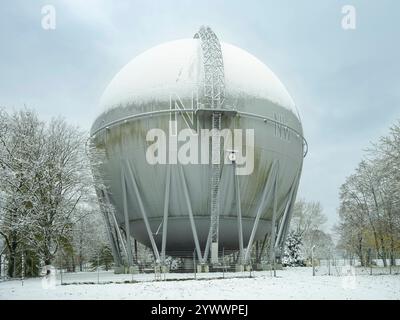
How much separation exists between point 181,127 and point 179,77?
3.08 meters

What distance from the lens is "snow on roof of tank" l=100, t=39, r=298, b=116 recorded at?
92.0 ft

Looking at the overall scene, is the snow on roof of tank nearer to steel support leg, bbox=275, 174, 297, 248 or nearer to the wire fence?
steel support leg, bbox=275, 174, 297, 248

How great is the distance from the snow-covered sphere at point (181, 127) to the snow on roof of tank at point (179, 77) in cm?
6

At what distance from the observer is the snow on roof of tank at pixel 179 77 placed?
28047 millimetres

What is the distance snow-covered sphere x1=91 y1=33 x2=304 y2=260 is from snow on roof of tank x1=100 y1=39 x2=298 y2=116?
2.4 inches

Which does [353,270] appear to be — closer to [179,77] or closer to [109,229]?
[109,229]

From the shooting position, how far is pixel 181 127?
27.2 m

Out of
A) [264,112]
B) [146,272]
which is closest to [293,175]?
[264,112]

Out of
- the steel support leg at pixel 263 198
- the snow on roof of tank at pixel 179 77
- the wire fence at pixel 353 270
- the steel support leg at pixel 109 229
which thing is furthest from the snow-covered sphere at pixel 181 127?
the wire fence at pixel 353 270

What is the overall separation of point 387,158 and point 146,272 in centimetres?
1526

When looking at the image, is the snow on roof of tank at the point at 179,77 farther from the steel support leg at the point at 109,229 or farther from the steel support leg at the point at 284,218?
the steel support leg at the point at 109,229

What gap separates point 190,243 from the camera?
2986cm
